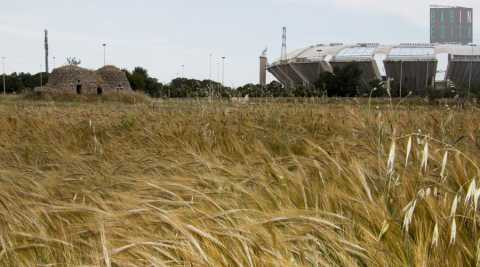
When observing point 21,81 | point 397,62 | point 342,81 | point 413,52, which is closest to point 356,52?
point 413,52

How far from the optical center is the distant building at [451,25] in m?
150

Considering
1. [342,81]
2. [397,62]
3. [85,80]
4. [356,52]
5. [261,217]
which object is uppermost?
[356,52]

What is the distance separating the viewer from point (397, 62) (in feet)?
233

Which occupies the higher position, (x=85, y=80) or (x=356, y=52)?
(x=356, y=52)

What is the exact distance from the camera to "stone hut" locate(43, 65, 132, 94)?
186ft

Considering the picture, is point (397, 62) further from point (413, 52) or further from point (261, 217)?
point (261, 217)

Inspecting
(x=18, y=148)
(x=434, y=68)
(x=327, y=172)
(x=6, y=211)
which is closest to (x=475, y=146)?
(x=327, y=172)

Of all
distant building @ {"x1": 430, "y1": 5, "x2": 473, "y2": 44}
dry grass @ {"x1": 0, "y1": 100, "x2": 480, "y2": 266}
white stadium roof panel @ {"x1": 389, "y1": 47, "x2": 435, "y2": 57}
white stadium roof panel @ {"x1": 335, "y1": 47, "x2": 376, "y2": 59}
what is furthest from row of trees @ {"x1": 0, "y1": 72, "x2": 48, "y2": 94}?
distant building @ {"x1": 430, "y1": 5, "x2": 473, "y2": 44}

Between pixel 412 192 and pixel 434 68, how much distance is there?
73.0 meters

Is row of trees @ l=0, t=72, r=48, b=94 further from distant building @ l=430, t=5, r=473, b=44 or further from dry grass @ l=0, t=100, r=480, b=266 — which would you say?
distant building @ l=430, t=5, r=473, b=44

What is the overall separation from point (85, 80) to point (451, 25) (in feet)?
389

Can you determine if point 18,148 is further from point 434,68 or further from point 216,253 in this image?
point 434,68

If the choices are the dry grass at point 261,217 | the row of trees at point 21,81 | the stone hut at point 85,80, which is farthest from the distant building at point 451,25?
the dry grass at point 261,217

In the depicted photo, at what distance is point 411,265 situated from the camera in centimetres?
146
